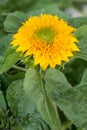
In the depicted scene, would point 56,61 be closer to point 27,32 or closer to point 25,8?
point 27,32

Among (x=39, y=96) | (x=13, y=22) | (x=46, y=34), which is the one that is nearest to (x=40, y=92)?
(x=39, y=96)

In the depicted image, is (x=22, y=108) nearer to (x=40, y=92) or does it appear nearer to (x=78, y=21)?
(x=40, y=92)

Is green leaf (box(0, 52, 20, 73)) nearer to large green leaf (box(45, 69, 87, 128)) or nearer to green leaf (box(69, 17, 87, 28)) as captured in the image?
large green leaf (box(45, 69, 87, 128))

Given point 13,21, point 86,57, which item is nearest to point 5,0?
point 13,21

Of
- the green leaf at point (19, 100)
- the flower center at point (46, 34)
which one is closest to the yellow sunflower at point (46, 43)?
the flower center at point (46, 34)

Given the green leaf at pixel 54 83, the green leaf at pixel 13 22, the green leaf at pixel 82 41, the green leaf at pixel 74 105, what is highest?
the green leaf at pixel 13 22

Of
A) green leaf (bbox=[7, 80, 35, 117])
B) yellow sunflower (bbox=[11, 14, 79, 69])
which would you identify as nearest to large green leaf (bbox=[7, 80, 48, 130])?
green leaf (bbox=[7, 80, 35, 117])

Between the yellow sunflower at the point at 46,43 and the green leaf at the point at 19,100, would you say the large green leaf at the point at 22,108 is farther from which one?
the yellow sunflower at the point at 46,43
